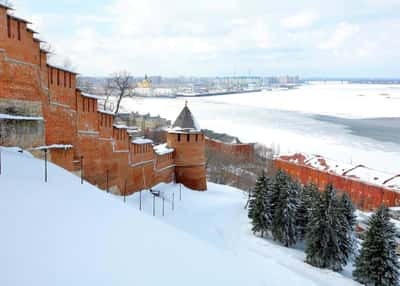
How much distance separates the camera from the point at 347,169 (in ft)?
106

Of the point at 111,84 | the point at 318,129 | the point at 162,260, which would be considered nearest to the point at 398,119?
the point at 318,129

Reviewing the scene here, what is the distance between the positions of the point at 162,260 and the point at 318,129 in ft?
170

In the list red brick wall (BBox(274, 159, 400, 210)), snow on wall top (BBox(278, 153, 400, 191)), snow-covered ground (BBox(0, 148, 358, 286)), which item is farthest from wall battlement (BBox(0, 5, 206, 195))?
snow on wall top (BBox(278, 153, 400, 191))

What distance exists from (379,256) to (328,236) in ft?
6.14

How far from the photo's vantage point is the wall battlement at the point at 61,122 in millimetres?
8688

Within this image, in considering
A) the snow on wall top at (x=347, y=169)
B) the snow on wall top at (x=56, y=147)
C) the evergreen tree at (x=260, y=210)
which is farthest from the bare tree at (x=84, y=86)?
the snow on wall top at (x=347, y=169)

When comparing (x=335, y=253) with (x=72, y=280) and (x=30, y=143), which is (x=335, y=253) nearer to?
(x=30, y=143)

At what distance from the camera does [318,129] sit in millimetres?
53562

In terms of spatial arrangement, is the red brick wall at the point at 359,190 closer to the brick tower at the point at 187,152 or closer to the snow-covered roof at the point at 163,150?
the brick tower at the point at 187,152

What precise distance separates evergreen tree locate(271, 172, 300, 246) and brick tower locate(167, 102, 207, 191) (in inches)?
174

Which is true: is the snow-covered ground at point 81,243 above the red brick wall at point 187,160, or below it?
above

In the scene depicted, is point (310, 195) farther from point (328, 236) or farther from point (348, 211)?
point (328, 236)

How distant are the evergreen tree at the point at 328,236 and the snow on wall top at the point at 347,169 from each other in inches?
669

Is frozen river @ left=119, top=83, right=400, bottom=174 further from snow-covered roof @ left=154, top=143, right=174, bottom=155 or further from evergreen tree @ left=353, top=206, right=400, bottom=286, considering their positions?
evergreen tree @ left=353, top=206, right=400, bottom=286
